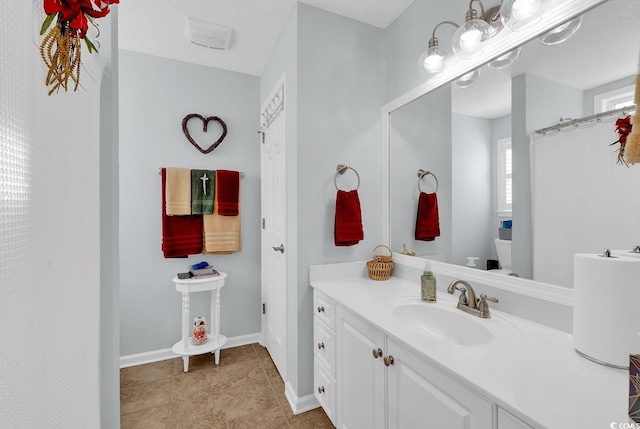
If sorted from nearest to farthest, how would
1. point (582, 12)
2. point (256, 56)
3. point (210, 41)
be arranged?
point (582, 12), point (210, 41), point (256, 56)

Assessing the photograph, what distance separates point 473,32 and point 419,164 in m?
0.69

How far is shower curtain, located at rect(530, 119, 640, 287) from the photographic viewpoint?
0.88 metres

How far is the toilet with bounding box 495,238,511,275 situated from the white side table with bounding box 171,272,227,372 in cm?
191

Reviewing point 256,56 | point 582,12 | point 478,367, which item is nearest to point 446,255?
point 478,367

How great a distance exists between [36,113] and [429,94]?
166 centimetres

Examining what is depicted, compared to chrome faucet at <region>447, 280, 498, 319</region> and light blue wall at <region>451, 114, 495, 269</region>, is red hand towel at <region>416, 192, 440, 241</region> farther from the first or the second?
chrome faucet at <region>447, 280, 498, 319</region>

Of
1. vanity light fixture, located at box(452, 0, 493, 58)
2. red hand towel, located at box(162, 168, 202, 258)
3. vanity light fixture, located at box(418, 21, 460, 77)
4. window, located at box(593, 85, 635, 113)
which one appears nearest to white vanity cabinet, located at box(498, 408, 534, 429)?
window, located at box(593, 85, 635, 113)

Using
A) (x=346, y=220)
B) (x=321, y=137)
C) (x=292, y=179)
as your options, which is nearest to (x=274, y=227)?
(x=292, y=179)

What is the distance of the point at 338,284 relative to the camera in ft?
5.39

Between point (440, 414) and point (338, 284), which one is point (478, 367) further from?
point (338, 284)

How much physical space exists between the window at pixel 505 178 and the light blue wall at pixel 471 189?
2.1 inches

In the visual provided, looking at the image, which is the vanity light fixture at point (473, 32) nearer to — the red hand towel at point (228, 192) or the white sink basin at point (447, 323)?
the white sink basin at point (447, 323)

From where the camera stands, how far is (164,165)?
→ 2324mm

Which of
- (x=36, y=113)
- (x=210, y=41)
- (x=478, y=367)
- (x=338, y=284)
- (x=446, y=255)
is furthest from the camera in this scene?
(x=210, y=41)
